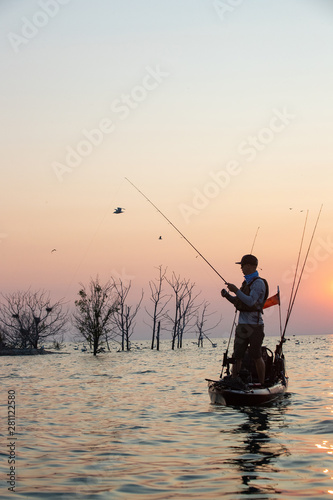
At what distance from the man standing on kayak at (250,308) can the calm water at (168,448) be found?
124 cm

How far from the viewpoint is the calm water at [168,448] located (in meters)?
6.29

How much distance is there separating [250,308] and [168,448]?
12.8ft

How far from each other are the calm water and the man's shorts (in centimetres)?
114

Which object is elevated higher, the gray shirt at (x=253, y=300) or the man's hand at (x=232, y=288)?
the man's hand at (x=232, y=288)

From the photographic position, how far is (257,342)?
11.9m

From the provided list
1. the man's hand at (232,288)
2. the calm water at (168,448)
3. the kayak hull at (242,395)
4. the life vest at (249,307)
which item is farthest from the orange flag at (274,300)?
the man's hand at (232,288)

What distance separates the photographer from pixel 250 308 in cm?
1170

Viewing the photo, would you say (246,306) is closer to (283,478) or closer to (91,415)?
(91,415)

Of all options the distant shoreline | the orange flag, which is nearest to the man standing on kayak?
the orange flag

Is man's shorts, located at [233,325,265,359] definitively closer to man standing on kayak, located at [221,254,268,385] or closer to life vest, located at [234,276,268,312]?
man standing on kayak, located at [221,254,268,385]

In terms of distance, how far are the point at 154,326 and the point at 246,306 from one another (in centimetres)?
5361

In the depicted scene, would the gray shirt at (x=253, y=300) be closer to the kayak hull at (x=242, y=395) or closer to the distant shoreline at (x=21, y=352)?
the kayak hull at (x=242, y=395)

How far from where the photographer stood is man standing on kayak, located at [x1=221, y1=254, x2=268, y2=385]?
11634 millimetres

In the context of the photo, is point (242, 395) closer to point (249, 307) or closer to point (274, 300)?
point (249, 307)
